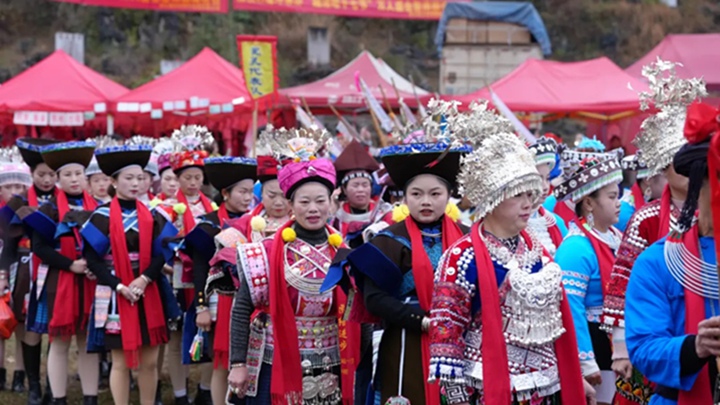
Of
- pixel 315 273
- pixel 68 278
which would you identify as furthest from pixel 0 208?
pixel 315 273

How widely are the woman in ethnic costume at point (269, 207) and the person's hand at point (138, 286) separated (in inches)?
43.4

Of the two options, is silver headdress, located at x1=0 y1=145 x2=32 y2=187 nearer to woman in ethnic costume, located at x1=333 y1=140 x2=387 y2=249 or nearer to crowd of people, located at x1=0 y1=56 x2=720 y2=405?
crowd of people, located at x1=0 y1=56 x2=720 y2=405

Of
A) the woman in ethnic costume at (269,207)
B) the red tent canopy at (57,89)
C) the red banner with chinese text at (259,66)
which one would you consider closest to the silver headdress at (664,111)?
the woman in ethnic costume at (269,207)

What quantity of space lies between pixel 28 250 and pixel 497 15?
23.1 m

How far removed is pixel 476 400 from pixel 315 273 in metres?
1.49

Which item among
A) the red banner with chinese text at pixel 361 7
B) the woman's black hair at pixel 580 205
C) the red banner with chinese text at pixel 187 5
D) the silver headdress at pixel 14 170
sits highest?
the red banner with chinese text at pixel 361 7

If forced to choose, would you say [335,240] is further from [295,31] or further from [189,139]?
[295,31]

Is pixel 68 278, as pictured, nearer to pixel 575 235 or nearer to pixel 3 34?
pixel 575 235

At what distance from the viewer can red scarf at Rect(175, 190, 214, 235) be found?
793 centimetres

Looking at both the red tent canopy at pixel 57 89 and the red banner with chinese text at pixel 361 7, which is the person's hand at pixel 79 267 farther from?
the red banner with chinese text at pixel 361 7

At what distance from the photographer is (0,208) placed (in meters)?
8.03

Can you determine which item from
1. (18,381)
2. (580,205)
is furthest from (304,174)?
(18,381)

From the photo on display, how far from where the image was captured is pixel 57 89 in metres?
18.2

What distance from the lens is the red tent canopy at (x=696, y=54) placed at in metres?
16.0
